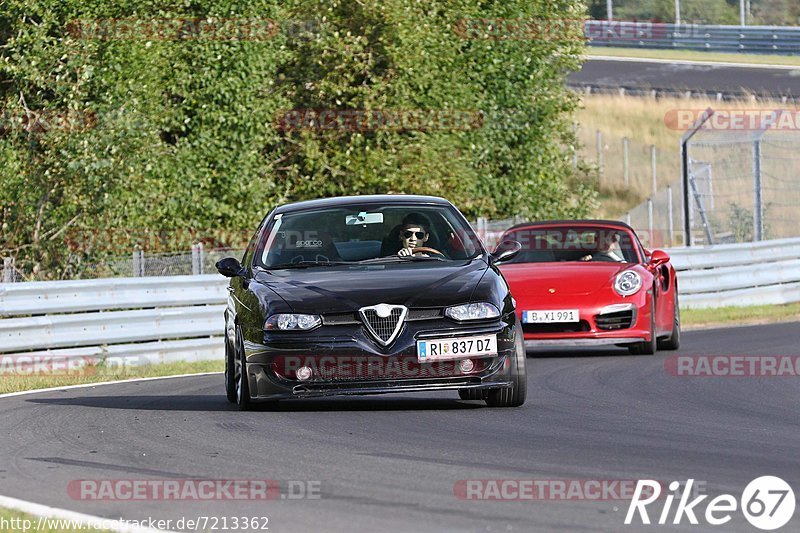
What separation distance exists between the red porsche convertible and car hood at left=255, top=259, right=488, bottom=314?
4848mm

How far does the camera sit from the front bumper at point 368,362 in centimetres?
971

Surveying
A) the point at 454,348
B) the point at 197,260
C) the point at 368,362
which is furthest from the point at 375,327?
the point at 197,260

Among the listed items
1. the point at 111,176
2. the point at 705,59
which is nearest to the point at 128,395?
the point at 111,176

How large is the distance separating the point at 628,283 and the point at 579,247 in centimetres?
144

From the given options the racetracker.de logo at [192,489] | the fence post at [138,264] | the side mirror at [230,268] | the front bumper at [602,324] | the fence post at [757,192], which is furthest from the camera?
the fence post at [757,192]

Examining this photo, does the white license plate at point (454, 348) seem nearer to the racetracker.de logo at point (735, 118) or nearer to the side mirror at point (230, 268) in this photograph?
the side mirror at point (230, 268)

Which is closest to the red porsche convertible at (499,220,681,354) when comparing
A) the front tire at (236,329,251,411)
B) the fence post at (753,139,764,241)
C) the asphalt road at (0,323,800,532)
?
the asphalt road at (0,323,800,532)

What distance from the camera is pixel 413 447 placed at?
27.2ft

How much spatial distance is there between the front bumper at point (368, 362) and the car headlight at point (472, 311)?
0.05 metres

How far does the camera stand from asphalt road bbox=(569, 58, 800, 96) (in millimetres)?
53094

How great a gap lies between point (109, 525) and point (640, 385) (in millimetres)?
6953

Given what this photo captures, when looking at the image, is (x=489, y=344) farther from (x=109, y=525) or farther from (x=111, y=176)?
(x=111, y=176)

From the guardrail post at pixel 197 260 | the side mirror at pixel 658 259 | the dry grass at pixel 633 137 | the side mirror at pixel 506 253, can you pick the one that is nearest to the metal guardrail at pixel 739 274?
→ the side mirror at pixel 658 259

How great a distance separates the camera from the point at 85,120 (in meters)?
24.1
